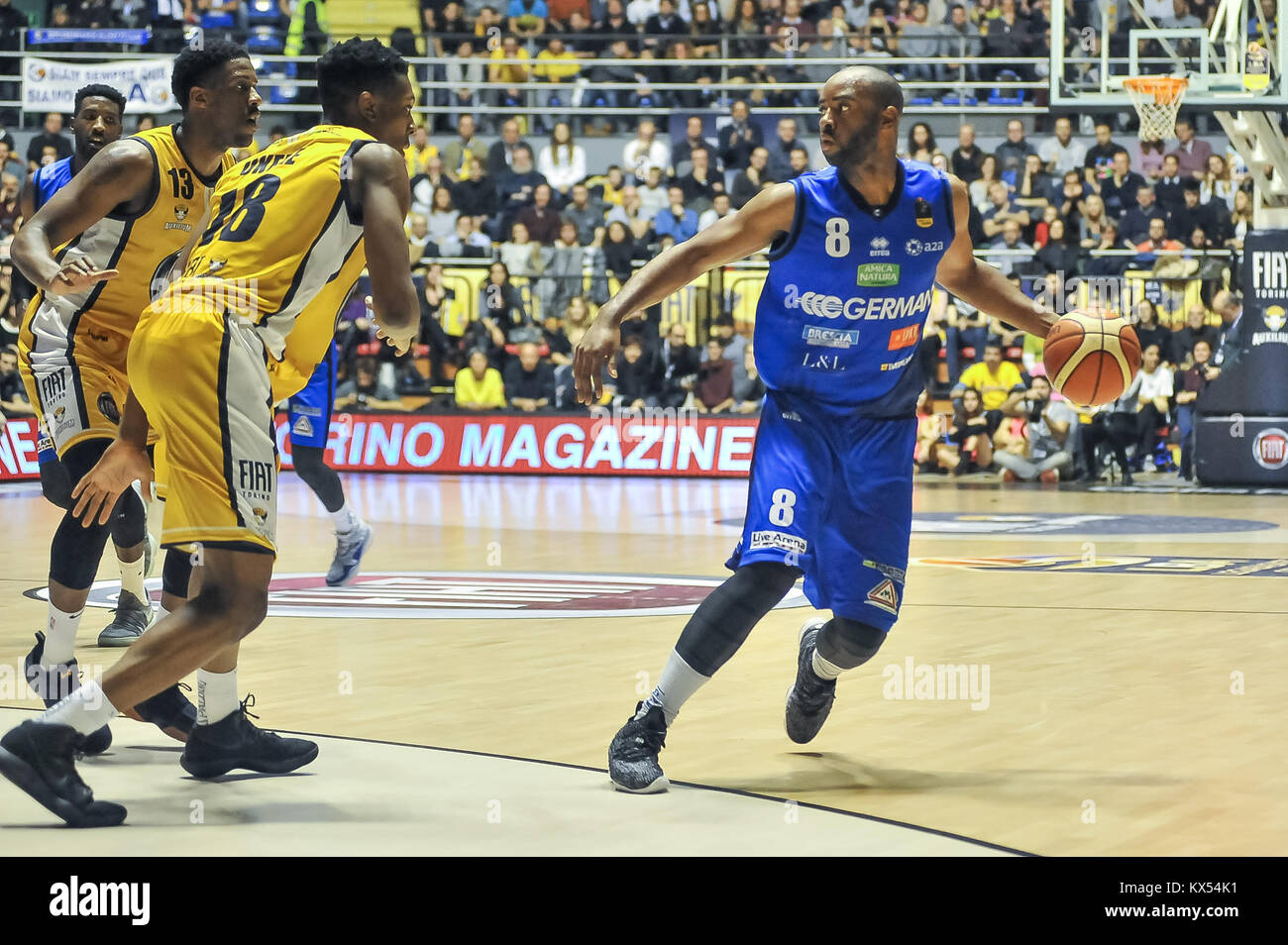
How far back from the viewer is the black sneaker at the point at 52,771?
3977mm

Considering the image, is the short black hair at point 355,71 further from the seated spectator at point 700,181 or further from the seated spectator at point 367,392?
the seated spectator at point 700,181

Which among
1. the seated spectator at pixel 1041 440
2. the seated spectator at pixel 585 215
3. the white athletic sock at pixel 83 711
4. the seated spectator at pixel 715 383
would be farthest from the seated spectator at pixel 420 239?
the white athletic sock at pixel 83 711

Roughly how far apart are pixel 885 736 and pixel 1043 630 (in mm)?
2332

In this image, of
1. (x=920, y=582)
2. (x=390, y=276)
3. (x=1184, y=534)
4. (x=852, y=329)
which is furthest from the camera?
(x=1184, y=534)

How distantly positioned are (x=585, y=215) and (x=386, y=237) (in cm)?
1582

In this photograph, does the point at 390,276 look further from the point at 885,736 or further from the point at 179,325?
the point at 885,736

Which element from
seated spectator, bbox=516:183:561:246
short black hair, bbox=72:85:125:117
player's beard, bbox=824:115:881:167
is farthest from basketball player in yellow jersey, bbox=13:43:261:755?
seated spectator, bbox=516:183:561:246

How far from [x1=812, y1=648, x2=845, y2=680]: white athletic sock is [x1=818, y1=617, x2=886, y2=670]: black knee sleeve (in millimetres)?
13

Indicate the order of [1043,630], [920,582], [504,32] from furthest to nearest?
[504,32] → [920,582] → [1043,630]

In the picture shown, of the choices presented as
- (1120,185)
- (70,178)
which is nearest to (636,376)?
(1120,185)

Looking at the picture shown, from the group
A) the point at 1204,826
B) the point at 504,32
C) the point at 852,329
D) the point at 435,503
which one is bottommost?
the point at 435,503

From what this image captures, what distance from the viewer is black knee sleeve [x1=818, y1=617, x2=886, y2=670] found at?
16.1ft
